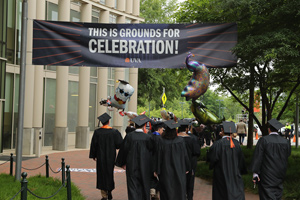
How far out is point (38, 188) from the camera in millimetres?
10141

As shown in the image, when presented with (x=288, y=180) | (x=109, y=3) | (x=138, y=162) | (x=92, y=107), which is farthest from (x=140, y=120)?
(x=92, y=107)

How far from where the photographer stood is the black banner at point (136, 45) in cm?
1227

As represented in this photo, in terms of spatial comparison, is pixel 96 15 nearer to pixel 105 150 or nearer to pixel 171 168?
pixel 105 150

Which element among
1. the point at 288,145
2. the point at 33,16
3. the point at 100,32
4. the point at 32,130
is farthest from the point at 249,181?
the point at 33,16

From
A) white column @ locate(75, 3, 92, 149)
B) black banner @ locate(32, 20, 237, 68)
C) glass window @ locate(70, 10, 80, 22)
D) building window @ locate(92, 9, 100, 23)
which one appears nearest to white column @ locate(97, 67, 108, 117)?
white column @ locate(75, 3, 92, 149)

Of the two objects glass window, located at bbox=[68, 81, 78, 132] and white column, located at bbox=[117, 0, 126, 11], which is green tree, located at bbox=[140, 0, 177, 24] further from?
glass window, located at bbox=[68, 81, 78, 132]

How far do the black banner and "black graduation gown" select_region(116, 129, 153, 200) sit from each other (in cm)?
348

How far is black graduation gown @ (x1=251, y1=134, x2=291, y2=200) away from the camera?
883 cm

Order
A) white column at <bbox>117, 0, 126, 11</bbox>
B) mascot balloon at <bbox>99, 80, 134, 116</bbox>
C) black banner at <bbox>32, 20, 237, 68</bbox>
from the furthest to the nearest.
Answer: white column at <bbox>117, 0, 126, 11</bbox> < mascot balloon at <bbox>99, 80, 134, 116</bbox> < black banner at <bbox>32, 20, 237, 68</bbox>

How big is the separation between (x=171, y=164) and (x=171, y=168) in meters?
0.08

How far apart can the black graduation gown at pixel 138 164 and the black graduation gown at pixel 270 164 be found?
2.16 m

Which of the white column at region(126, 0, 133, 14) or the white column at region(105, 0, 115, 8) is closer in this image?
the white column at region(105, 0, 115, 8)

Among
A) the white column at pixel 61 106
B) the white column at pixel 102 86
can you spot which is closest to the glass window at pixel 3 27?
the white column at pixel 61 106

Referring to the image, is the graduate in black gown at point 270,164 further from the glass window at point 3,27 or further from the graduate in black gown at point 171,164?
the glass window at point 3,27
